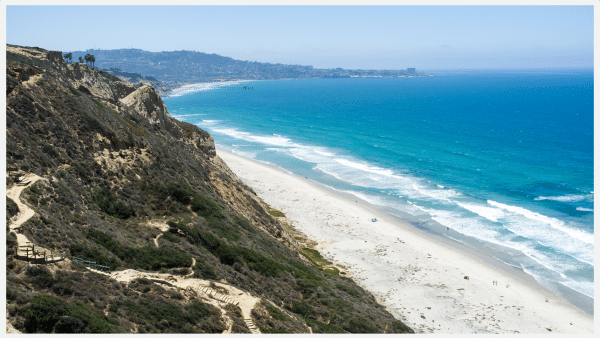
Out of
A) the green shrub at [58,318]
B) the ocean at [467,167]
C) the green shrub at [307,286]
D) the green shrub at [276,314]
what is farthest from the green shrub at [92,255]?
Result: the ocean at [467,167]

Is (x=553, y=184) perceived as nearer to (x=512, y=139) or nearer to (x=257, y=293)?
(x=512, y=139)

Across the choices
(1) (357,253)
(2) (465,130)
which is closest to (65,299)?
(1) (357,253)

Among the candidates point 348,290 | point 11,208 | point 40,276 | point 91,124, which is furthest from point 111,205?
point 348,290

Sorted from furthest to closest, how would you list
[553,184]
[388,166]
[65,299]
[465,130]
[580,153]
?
[465,130] < [580,153] < [388,166] < [553,184] < [65,299]

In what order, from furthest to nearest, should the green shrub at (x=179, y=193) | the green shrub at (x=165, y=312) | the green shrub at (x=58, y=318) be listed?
the green shrub at (x=179, y=193) < the green shrub at (x=165, y=312) < the green shrub at (x=58, y=318)

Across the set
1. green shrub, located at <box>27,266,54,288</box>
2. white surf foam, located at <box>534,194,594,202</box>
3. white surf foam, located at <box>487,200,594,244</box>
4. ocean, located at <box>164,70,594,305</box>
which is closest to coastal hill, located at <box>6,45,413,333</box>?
green shrub, located at <box>27,266,54,288</box>

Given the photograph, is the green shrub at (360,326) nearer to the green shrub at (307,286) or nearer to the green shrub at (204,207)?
the green shrub at (307,286)

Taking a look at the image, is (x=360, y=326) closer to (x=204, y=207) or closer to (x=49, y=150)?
(x=204, y=207)
